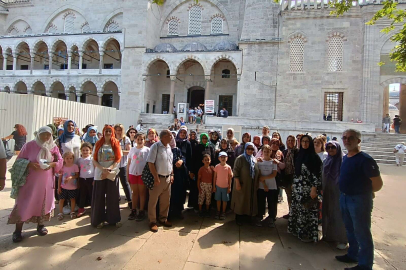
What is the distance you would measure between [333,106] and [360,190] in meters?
17.4

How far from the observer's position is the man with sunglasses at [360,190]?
2803 mm

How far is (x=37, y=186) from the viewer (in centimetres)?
337

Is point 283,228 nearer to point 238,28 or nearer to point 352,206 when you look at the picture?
point 352,206

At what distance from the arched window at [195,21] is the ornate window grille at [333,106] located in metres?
13.4

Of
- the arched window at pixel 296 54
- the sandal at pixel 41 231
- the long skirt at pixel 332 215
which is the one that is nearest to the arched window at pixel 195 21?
the arched window at pixel 296 54

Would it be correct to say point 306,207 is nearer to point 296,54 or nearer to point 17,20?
point 296,54

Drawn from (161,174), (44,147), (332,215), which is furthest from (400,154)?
(44,147)

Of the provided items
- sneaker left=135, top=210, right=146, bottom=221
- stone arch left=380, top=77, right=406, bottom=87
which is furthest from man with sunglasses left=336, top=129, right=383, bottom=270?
stone arch left=380, top=77, right=406, bottom=87

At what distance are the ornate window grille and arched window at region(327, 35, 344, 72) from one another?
1960 millimetres

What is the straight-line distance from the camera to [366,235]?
112 inches

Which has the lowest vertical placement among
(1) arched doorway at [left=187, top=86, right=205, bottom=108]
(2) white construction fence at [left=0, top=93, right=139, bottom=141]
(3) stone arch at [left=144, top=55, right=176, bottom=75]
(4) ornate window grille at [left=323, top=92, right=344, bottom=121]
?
(2) white construction fence at [left=0, top=93, right=139, bottom=141]

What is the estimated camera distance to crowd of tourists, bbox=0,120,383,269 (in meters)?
3.01

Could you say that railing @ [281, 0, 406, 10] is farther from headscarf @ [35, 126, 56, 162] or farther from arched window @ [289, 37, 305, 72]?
headscarf @ [35, 126, 56, 162]

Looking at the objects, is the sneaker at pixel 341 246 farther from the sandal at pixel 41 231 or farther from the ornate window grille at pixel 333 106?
the ornate window grille at pixel 333 106
